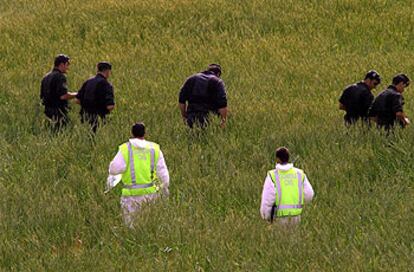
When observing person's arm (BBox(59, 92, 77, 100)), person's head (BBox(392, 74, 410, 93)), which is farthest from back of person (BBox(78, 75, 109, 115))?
person's head (BBox(392, 74, 410, 93))

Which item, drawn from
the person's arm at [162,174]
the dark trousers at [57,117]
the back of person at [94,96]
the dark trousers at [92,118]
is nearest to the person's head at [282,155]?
the person's arm at [162,174]

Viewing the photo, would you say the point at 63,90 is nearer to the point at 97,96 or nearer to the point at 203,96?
the point at 97,96

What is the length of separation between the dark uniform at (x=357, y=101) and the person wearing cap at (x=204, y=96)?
1.97 m

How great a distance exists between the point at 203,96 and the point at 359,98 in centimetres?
250

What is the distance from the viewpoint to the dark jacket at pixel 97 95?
13.0 meters

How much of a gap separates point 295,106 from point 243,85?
2592 millimetres

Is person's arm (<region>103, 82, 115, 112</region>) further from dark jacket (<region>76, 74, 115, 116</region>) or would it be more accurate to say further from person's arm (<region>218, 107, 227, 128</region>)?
person's arm (<region>218, 107, 227, 128</region>)

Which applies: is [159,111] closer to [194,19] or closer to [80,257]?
[80,257]

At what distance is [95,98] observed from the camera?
43.2 ft

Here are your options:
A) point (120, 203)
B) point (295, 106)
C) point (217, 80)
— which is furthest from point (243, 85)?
point (120, 203)

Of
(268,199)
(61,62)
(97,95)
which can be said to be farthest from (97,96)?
(268,199)

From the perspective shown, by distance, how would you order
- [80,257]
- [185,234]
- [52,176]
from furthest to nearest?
[52,176] < [185,234] < [80,257]

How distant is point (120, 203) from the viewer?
33.1 ft

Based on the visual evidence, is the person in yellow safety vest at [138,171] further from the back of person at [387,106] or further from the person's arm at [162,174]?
the back of person at [387,106]
